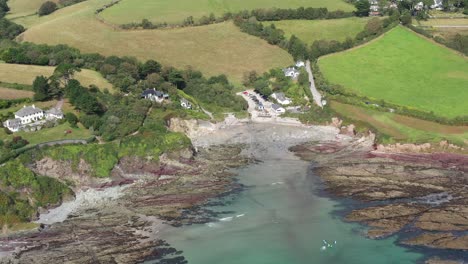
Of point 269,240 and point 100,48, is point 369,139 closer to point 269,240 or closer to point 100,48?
point 269,240

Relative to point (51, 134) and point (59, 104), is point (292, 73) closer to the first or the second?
point (59, 104)

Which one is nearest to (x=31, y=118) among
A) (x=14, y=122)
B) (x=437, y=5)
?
(x=14, y=122)

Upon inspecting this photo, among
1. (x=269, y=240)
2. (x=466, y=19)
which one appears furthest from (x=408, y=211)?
(x=466, y=19)

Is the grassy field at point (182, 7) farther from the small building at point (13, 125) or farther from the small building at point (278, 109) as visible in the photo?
the small building at point (13, 125)

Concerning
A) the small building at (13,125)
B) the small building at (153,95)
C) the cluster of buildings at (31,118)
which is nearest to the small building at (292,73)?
the small building at (153,95)

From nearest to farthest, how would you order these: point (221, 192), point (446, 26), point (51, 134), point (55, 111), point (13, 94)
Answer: point (221, 192), point (51, 134), point (55, 111), point (13, 94), point (446, 26)

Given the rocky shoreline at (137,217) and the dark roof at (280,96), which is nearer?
the rocky shoreline at (137,217)

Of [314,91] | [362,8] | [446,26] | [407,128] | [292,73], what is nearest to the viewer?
[407,128]

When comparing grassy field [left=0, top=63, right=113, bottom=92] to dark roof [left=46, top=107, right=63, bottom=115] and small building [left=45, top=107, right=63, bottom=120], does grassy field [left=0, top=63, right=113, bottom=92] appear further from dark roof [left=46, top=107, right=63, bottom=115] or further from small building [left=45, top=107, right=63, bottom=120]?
small building [left=45, top=107, right=63, bottom=120]
